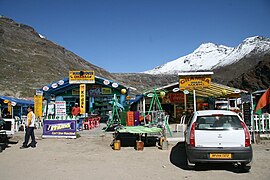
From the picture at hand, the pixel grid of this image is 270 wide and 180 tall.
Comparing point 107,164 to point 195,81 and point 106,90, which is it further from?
point 106,90

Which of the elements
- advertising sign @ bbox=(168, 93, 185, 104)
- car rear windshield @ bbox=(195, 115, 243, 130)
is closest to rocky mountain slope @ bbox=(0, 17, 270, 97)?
advertising sign @ bbox=(168, 93, 185, 104)

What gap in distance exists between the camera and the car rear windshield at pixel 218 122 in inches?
245

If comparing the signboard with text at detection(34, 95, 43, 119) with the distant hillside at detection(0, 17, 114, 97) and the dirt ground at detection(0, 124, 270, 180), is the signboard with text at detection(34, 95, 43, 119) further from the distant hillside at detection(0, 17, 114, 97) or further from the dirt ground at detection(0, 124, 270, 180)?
the distant hillside at detection(0, 17, 114, 97)

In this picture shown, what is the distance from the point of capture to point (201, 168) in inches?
257

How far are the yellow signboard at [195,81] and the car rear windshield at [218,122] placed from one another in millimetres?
6047

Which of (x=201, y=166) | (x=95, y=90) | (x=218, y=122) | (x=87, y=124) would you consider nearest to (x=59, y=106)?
(x=87, y=124)

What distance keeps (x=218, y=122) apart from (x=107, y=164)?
130 inches

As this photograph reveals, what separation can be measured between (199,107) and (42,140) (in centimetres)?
1440

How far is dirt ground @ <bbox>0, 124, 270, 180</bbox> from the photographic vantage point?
6.00 meters

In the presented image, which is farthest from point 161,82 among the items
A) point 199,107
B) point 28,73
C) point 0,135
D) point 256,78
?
point 0,135

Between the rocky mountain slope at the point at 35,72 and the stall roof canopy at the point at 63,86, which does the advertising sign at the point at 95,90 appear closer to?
the stall roof canopy at the point at 63,86

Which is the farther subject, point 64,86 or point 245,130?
point 64,86

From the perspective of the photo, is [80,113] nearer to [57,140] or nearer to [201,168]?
[57,140]

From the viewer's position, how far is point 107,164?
7.20 metres
